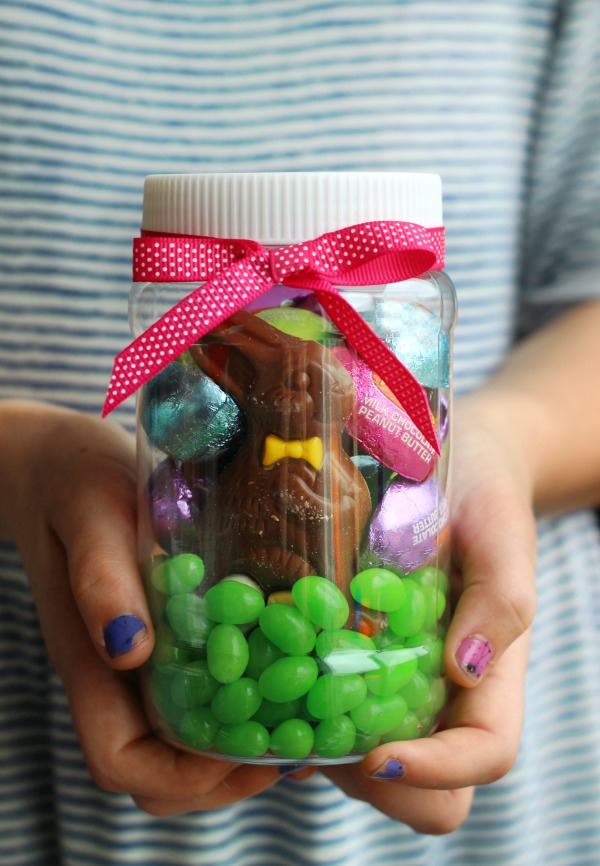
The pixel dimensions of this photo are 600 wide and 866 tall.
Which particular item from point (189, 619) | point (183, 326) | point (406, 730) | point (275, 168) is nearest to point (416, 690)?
point (406, 730)

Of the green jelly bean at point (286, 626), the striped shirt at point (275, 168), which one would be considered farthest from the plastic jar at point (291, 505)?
the striped shirt at point (275, 168)

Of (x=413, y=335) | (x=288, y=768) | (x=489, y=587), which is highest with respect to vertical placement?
(x=413, y=335)

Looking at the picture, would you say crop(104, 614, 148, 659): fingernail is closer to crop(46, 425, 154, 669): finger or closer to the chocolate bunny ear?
crop(46, 425, 154, 669): finger

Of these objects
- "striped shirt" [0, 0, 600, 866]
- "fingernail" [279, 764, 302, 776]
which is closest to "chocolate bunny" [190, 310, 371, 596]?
"fingernail" [279, 764, 302, 776]

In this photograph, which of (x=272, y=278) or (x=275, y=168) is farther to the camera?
(x=275, y=168)

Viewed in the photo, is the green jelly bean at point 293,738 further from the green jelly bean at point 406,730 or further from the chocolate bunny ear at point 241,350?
the chocolate bunny ear at point 241,350

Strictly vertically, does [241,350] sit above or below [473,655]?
above

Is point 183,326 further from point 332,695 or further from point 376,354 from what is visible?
point 332,695
